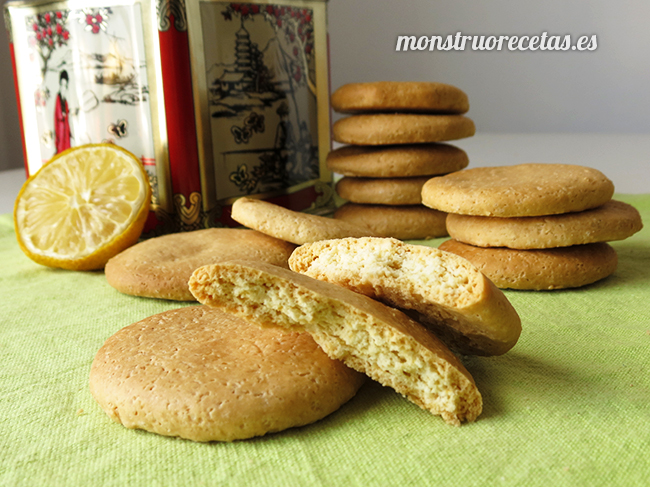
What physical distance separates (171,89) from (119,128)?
262mm

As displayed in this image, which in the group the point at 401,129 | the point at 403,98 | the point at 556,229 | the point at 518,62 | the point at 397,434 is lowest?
the point at 397,434

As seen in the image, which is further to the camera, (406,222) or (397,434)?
(406,222)

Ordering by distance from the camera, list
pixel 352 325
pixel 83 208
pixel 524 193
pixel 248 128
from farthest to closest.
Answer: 1. pixel 248 128
2. pixel 83 208
3. pixel 524 193
4. pixel 352 325

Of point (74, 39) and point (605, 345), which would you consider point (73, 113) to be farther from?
point (605, 345)

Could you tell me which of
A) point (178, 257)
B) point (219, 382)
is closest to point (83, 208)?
point (178, 257)

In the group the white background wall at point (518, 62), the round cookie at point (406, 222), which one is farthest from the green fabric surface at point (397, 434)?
the white background wall at point (518, 62)

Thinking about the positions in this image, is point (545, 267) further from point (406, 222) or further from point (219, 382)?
point (219, 382)

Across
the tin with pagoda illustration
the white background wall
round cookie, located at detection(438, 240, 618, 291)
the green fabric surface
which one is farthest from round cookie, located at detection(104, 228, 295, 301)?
the white background wall

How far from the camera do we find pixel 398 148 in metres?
2.32

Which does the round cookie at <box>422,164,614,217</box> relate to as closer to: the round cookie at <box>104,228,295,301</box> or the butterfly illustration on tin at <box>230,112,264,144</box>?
the round cookie at <box>104,228,295,301</box>

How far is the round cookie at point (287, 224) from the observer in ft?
5.71

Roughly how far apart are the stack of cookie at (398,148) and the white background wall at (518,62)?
126 inches

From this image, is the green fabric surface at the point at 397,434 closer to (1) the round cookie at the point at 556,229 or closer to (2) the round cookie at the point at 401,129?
(1) the round cookie at the point at 556,229

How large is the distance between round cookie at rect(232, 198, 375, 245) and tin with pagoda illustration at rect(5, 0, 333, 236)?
592 millimetres
